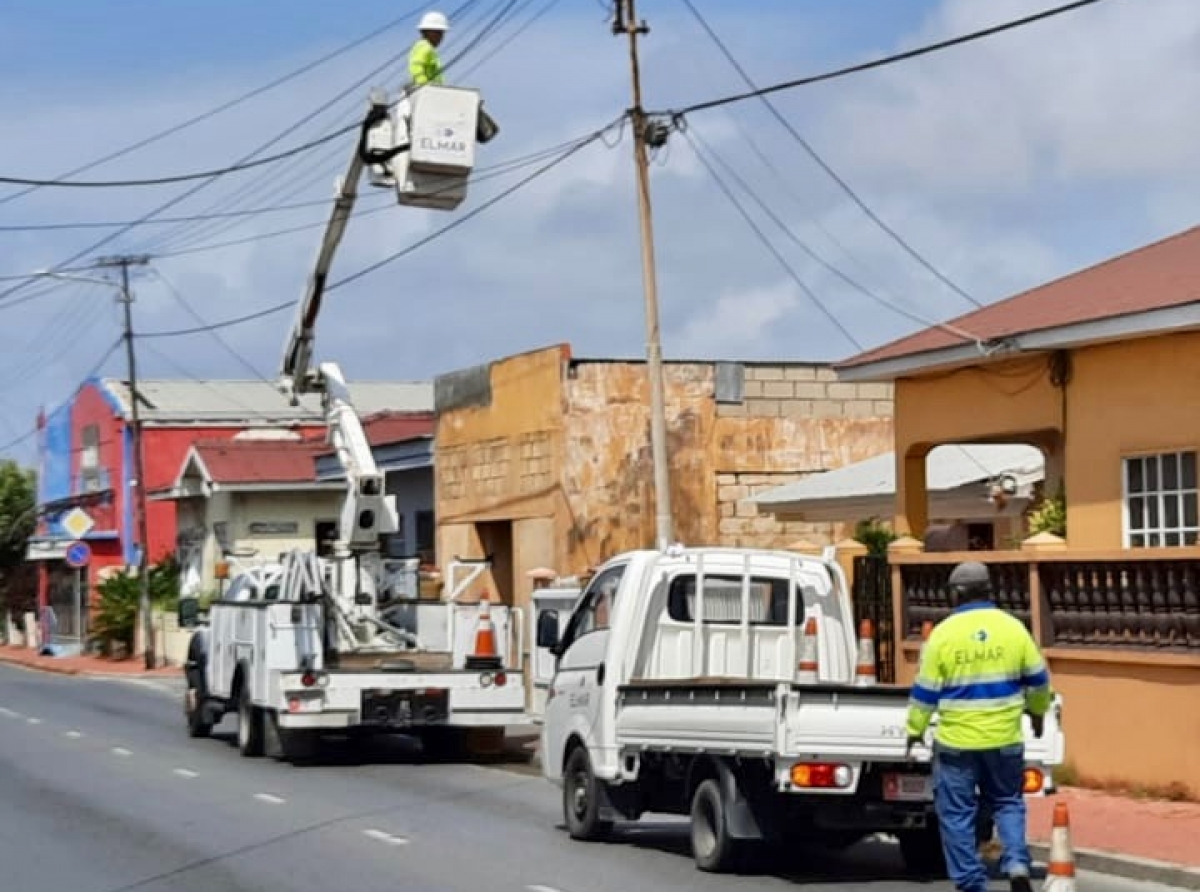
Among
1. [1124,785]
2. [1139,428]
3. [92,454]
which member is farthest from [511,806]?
[92,454]

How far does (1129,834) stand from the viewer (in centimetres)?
1498

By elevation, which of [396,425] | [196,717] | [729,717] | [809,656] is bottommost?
[196,717]

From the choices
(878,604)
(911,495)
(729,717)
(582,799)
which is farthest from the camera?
(911,495)

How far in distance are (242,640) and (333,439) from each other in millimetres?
2725

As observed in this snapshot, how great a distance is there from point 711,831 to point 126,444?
2003 inches

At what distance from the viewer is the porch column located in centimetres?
2270

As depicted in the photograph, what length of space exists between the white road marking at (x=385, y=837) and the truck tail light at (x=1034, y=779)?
15.7ft

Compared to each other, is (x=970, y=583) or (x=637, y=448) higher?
(x=637, y=448)

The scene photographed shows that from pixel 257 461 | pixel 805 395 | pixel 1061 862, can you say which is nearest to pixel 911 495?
pixel 805 395

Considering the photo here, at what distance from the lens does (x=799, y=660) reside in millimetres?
15945

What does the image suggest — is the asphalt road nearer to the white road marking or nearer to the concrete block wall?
the white road marking

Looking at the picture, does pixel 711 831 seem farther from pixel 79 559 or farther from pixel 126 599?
pixel 79 559

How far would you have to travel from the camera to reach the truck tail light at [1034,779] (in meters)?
13.0

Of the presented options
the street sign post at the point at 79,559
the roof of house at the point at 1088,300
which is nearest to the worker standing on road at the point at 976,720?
the roof of house at the point at 1088,300
